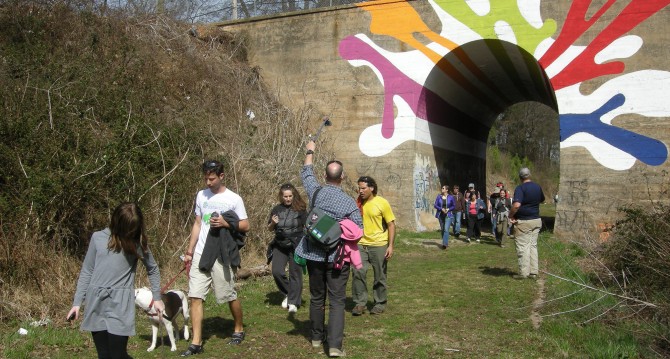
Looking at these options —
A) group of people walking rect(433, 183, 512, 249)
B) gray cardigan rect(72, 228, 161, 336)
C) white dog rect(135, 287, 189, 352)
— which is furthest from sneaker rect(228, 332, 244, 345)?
group of people walking rect(433, 183, 512, 249)

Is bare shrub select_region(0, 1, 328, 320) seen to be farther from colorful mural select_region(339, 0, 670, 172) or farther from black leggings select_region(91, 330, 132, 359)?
black leggings select_region(91, 330, 132, 359)

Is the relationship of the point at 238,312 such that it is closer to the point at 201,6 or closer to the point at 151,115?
the point at 151,115

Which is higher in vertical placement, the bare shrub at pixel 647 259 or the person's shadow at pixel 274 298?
the bare shrub at pixel 647 259

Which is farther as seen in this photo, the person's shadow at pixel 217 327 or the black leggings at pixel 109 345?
the person's shadow at pixel 217 327

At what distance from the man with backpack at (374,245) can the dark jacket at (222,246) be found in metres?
2.24

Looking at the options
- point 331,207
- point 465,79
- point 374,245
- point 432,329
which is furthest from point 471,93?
point 331,207

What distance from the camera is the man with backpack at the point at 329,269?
6.05 meters

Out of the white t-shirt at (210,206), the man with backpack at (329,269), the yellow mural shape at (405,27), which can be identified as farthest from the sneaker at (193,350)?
the yellow mural shape at (405,27)

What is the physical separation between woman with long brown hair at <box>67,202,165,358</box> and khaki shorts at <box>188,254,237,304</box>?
4.80 feet

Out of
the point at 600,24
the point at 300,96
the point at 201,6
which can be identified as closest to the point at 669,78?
the point at 600,24

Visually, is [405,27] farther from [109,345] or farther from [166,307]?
[109,345]

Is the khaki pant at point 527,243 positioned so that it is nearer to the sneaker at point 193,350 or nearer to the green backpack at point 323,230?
the green backpack at point 323,230

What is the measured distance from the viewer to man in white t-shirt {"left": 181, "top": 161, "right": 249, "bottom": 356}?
243 inches

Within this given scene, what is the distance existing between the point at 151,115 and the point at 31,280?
205 inches
